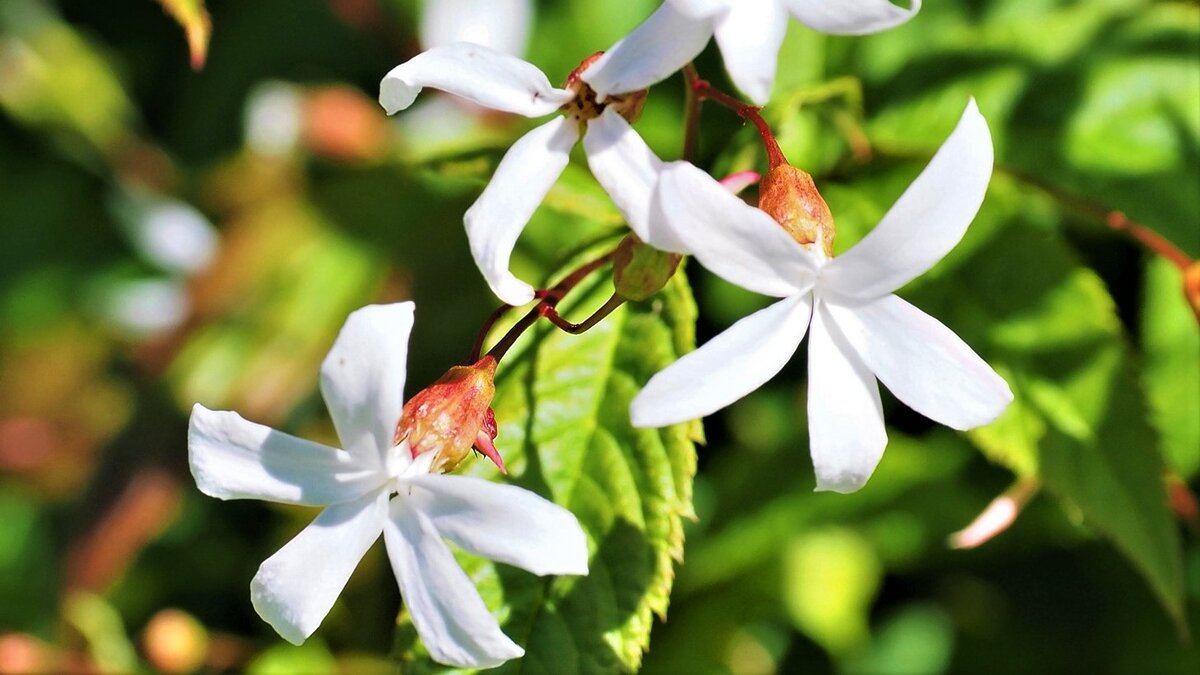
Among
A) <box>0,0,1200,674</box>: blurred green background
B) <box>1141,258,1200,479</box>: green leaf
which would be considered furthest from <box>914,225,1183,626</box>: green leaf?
<box>1141,258,1200,479</box>: green leaf

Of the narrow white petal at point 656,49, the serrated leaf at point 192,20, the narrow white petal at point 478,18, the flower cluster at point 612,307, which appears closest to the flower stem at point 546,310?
the flower cluster at point 612,307

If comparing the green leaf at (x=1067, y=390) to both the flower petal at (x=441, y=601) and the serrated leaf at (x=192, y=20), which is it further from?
the serrated leaf at (x=192, y=20)

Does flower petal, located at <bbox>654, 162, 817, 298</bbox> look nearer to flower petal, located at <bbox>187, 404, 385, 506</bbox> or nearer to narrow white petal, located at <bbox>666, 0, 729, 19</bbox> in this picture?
narrow white petal, located at <bbox>666, 0, 729, 19</bbox>

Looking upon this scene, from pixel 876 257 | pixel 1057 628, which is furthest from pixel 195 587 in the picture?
pixel 876 257

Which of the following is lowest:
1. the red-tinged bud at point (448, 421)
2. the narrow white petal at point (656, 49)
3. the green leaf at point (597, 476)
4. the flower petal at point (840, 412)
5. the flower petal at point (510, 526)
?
the green leaf at point (597, 476)

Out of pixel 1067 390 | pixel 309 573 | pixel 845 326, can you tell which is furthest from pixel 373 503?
pixel 1067 390

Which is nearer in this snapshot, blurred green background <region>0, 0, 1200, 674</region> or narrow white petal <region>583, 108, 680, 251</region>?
narrow white petal <region>583, 108, 680, 251</region>

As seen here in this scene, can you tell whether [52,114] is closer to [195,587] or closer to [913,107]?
[195,587]
